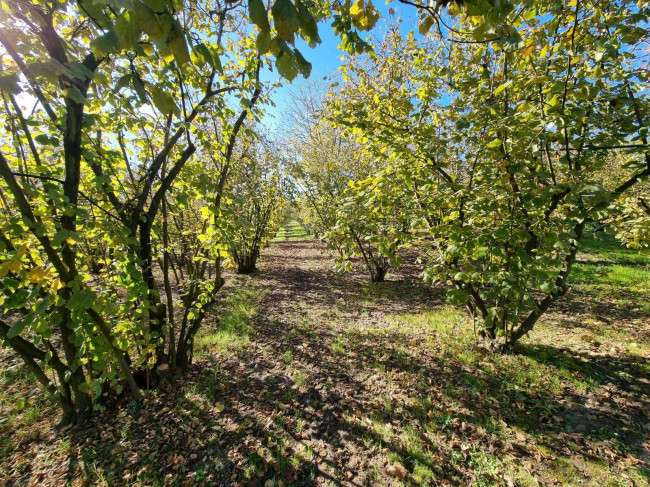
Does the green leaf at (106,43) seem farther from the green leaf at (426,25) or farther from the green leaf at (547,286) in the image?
the green leaf at (547,286)

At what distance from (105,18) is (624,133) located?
14.5 ft

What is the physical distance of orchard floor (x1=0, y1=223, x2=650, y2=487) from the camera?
252 cm

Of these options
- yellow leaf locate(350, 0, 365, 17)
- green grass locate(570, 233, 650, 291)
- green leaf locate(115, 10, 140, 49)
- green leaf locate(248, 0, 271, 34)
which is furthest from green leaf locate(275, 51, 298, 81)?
green grass locate(570, 233, 650, 291)

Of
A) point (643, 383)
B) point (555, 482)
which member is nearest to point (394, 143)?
point (555, 482)

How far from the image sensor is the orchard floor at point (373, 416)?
8.25 ft

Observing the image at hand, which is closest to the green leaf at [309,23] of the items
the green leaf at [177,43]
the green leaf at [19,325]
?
the green leaf at [177,43]

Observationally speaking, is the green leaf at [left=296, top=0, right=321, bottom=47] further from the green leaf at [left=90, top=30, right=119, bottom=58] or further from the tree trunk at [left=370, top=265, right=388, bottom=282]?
the tree trunk at [left=370, top=265, right=388, bottom=282]

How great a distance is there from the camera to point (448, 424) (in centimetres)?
299

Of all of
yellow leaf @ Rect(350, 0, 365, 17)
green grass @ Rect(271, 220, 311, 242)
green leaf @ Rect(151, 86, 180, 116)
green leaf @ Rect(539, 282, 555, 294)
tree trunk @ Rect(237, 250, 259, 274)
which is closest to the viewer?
green leaf @ Rect(151, 86, 180, 116)

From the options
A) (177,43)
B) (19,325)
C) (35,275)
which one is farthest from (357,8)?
(19,325)

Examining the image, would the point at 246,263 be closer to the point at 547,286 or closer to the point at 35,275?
the point at 35,275

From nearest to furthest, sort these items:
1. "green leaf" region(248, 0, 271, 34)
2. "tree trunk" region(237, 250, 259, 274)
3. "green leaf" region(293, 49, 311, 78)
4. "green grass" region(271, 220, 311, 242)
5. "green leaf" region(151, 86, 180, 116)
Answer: "green leaf" region(248, 0, 271, 34)
"green leaf" region(293, 49, 311, 78)
"green leaf" region(151, 86, 180, 116)
"tree trunk" region(237, 250, 259, 274)
"green grass" region(271, 220, 311, 242)

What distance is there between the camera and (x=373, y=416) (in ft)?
10.4

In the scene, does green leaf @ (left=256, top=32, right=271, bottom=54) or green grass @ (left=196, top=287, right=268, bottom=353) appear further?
green grass @ (left=196, top=287, right=268, bottom=353)
